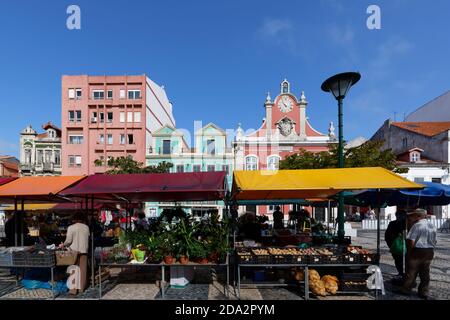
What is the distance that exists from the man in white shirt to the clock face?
99.5 feet

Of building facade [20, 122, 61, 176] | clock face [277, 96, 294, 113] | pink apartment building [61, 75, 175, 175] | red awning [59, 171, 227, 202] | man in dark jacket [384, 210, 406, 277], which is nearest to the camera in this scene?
red awning [59, 171, 227, 202]

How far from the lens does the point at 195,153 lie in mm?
34000

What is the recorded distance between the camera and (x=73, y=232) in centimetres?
617

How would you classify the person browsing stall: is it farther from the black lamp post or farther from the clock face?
the clock face

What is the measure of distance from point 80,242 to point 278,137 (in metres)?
29.0

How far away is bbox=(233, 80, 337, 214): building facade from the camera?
109 ft

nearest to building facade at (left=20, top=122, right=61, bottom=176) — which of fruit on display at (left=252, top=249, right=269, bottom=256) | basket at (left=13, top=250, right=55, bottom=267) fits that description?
basket at (left=13, top=250, right=55, bottom=267)

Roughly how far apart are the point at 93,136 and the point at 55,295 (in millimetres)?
35957

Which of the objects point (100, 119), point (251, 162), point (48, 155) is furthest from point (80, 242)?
point (48, 155)

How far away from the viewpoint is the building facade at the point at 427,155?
105 ft

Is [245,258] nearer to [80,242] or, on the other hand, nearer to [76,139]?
[80,242]

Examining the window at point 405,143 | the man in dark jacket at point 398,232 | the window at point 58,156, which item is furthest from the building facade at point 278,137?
the man in dark jacket at point 398,232
